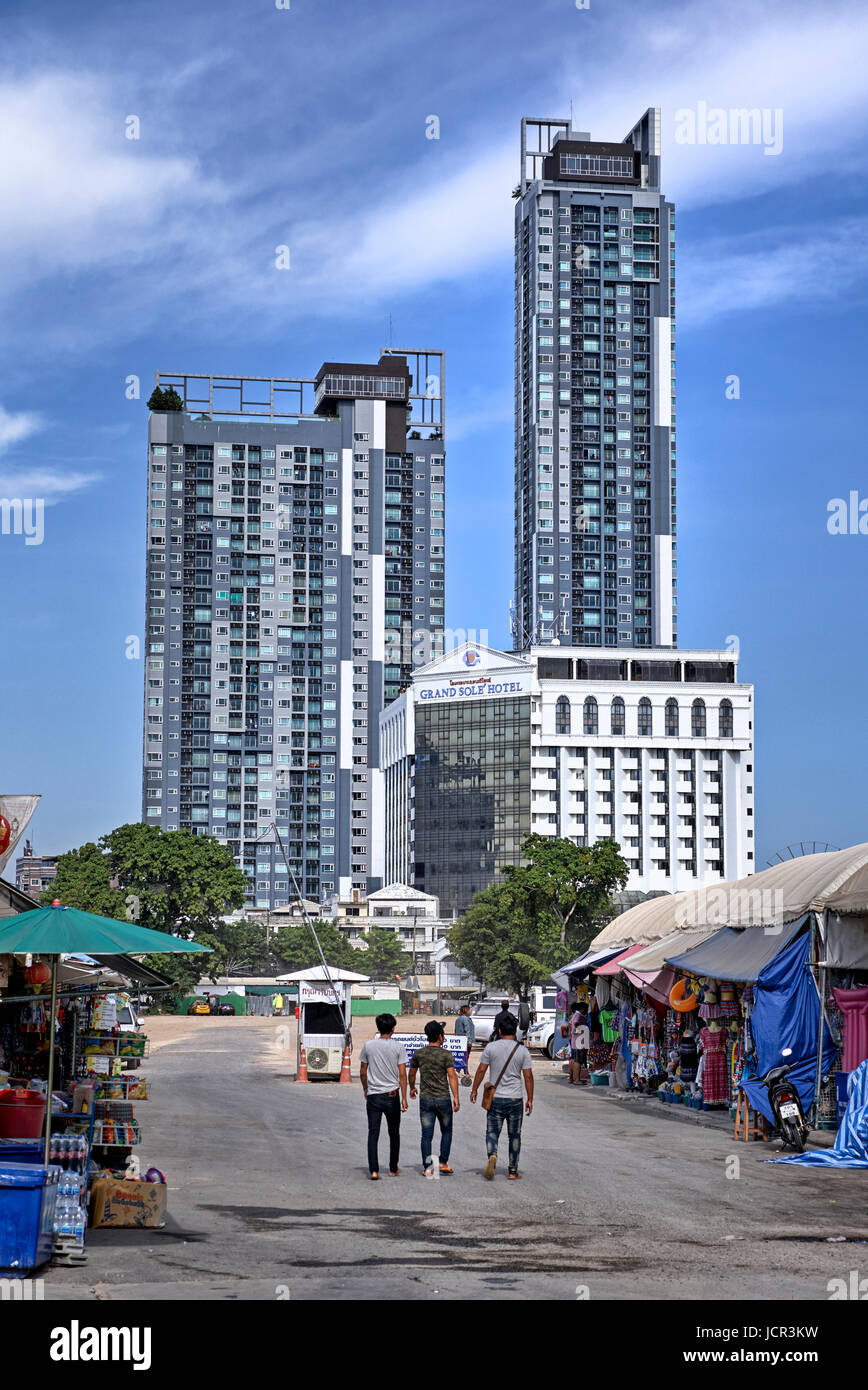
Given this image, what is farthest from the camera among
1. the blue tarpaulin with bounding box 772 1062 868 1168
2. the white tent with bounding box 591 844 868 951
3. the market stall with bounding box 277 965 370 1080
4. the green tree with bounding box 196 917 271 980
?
the green tree with bounding box 196 917 271 980

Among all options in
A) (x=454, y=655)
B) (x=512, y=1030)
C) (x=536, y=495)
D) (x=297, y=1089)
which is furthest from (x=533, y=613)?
(x=512, y=1030)

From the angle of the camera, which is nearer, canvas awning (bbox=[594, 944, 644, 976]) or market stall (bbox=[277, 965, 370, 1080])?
canvas awning (bbox=[594, 944, 644, 976])

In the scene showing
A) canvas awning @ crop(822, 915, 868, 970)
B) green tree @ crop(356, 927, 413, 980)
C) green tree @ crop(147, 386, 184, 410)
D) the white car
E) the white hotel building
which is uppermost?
green tree @ crop(147, 386, 184, 410)

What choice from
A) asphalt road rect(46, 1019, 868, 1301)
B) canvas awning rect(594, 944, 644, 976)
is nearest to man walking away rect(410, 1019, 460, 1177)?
asphalt road rect(46, 1019, 868, 1301)

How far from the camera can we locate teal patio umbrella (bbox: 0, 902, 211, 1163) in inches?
485

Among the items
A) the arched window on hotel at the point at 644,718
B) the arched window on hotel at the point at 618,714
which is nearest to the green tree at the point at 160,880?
the arched window on hotel at the point at 618,714

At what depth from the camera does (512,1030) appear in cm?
1695

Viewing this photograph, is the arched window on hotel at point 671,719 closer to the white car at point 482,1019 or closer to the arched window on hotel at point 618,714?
the arched window on hotel at point 618,714

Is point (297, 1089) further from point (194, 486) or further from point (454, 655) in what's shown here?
point (194, 486)

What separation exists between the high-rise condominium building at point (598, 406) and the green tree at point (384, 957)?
49529 mm

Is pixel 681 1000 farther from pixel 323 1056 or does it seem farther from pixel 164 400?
pixel 164 400

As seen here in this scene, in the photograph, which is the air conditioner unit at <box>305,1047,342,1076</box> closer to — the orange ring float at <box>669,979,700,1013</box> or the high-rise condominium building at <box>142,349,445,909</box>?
the orange ring float at <box>669,979,700,1013</box>

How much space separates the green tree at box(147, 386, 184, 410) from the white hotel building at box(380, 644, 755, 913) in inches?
1917

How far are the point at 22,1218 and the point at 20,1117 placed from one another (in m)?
3.83
